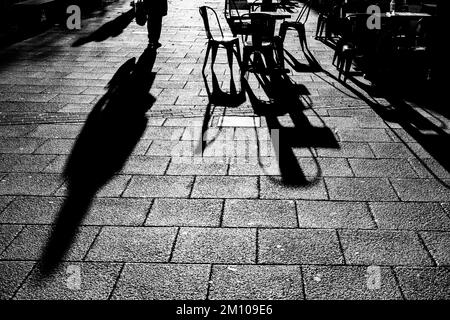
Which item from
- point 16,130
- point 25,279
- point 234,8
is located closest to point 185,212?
point 25,279

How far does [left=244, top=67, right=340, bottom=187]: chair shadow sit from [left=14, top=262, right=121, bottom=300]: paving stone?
1886 millimetres

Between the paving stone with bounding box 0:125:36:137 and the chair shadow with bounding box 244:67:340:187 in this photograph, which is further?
the paving stone with bounding box 0:125:36:137

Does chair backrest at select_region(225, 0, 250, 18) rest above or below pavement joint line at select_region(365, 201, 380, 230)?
above

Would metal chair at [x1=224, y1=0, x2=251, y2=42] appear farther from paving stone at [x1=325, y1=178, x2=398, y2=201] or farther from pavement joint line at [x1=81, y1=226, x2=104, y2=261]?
pavement joint line at [x1=81, y1=226, x2=104, y2=261]

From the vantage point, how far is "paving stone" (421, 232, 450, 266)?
2906 mm

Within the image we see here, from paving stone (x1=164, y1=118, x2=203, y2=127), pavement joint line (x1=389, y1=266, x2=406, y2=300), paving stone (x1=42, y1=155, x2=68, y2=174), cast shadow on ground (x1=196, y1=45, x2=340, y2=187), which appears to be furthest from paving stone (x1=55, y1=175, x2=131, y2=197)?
pavement joint line (x1=389, y1=266, x2=406, y2=300)

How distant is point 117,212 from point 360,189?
2.26m

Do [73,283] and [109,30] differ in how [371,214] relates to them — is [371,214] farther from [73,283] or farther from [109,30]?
[109,30]

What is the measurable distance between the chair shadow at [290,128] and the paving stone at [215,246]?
3.18 feet

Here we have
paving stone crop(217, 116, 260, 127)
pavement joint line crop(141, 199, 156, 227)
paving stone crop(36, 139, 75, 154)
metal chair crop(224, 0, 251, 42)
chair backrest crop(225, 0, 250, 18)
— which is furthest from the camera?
chair backrest crop(225, 0, 250, 18)

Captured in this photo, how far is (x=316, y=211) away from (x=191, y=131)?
2.16 meters

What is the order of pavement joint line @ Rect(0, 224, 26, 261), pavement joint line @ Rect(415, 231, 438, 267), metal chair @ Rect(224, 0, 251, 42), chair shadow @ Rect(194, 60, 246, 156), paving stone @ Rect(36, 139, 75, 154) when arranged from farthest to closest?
metal chair @ Rect(224, 0, 251, 42)
chair shadow @ Rect(194, 60, 246, 156)
paving stone @ Rect(36, 139, 75, 154)
pavement joint line @ Rect(0, 224, 26, 261)
pavement joint line @ Rect(415, 231, 438, 267)

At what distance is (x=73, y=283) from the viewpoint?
106 inches
